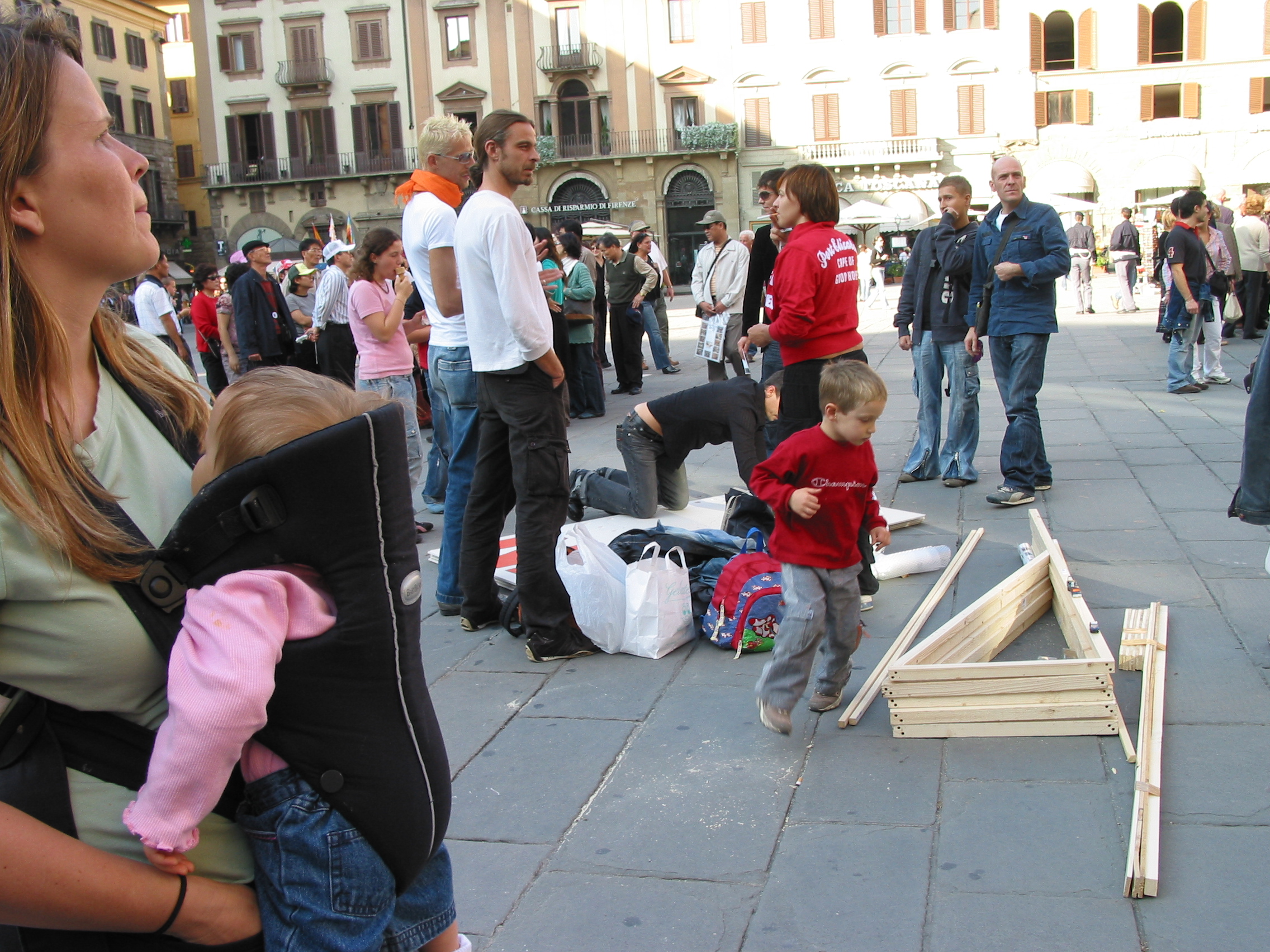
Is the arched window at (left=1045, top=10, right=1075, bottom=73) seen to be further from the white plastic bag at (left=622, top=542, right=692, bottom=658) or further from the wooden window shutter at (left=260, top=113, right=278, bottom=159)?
the white plastic bag at (left=622, top=542, right=692, bottom=658)

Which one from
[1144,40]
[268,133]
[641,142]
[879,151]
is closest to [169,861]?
[879,151]

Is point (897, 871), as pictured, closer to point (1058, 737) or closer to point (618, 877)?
point (618, 877)

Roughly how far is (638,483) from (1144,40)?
4095cm

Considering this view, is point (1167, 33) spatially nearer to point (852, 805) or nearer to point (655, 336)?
point (655, 336)

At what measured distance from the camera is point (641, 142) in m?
43.2

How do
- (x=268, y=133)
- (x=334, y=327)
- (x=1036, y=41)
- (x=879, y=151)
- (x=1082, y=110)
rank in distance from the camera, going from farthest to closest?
Answer: 1. (x=268, y=133)
2. (x=879, y=151)
3. (x=1082, y=110)
4. (x=1036, y=41)
5. (x=334, y=327)

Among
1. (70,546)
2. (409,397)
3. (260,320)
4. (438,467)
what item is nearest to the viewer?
(70,546)

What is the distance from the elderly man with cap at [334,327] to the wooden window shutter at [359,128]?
39.7m

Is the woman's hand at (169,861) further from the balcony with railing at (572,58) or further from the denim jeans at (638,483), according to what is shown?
the balcony with railing at (572,58)

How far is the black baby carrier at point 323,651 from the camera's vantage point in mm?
1081

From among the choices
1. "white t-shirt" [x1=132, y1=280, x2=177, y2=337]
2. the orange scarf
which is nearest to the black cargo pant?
the orange scarf

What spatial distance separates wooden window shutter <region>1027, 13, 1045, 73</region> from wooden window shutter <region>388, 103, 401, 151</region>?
24.0 m

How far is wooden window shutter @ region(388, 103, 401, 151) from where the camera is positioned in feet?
146

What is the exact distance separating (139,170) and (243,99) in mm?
49395
